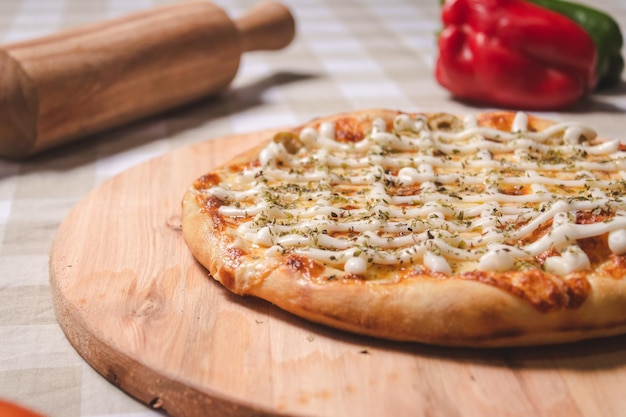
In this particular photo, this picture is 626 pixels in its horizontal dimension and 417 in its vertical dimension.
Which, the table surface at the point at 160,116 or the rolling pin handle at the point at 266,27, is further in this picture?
the rolling pin handle at the point at 266,27

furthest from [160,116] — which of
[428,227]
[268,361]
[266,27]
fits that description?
[268,361]

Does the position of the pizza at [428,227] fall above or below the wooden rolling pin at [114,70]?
above

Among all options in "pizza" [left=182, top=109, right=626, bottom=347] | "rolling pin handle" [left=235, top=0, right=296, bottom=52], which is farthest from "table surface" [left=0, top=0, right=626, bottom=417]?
"pizza" [left=182, top=109, right=626, bottom=347]

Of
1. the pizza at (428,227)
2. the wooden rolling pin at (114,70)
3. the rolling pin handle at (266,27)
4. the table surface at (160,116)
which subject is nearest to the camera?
the pizza at (428,227)

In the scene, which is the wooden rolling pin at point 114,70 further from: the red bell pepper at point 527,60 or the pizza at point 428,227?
the red bell pepper at point 527,60

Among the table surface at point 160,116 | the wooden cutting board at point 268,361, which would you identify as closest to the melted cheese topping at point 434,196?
the wooden cutting board at point 268,361

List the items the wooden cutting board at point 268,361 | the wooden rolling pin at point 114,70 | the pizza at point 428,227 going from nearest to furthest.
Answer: the wooden cutting board at point 268,361
the pizza at point 428,227
the wooden rolling pin at point 114,70

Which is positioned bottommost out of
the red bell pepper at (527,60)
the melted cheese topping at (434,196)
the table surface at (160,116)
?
the table surface at (160,116)
